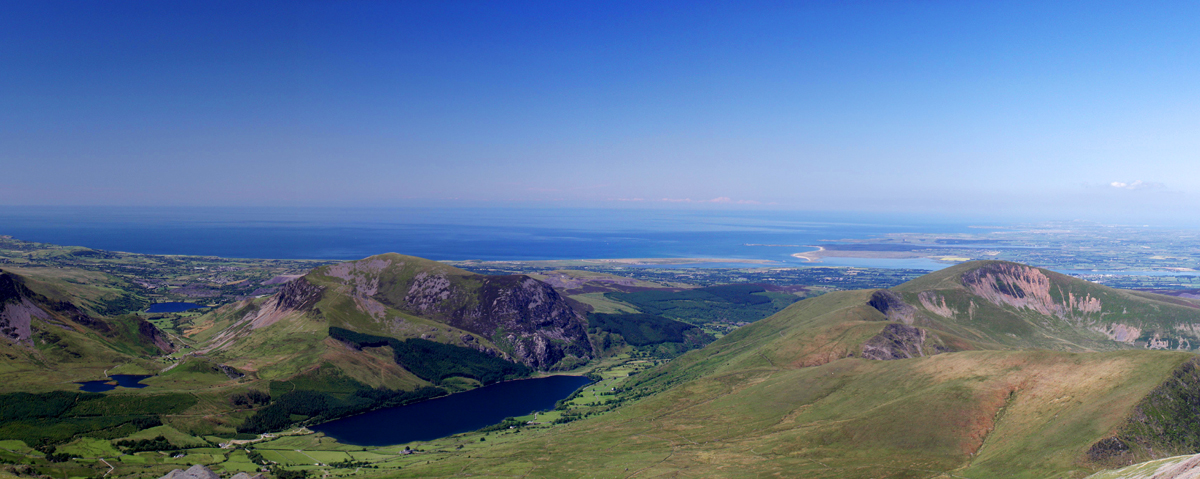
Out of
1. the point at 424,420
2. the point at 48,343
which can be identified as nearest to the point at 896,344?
the point at 424,420

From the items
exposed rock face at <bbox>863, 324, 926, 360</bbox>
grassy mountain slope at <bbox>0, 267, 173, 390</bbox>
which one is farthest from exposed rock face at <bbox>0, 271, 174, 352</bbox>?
exposed rock face at <bbox>863, 324, 926, 360</bbox>

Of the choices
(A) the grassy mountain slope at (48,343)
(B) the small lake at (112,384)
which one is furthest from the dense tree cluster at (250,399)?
(A) the grassy mountain slope at (48,343)

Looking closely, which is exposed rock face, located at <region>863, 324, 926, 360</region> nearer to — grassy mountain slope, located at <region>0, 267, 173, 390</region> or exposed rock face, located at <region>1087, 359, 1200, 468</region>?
exposed rock face, located at <region>1087, 359, 1200, 468</region>

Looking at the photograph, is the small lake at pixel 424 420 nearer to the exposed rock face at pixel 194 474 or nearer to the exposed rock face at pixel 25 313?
the exposed rock face at pixel 194 474

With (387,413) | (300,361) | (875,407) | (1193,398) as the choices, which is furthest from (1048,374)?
(300,361)

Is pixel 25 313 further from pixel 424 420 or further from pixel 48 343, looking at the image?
pixel 424 420

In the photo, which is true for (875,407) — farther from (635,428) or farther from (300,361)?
(300,361)
